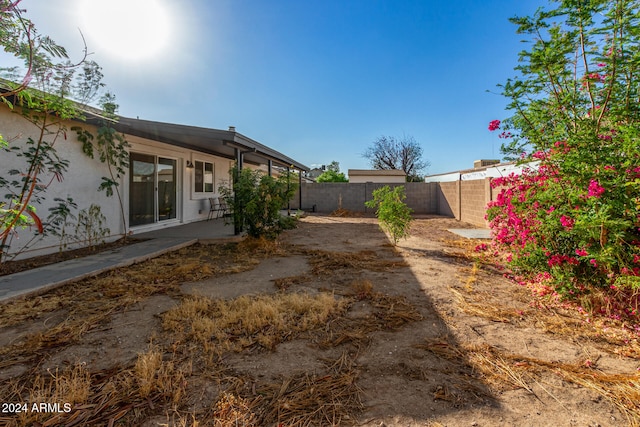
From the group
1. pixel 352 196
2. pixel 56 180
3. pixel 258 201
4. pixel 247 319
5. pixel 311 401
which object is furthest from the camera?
pixel 352 196

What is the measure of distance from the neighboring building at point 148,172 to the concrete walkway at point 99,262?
787 mm

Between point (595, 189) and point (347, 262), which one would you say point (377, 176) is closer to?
point (347, 262)

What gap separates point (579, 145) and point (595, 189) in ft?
1.44

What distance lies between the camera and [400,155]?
35.3 m

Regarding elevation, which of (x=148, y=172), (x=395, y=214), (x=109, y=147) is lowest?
(x=395, y=214)

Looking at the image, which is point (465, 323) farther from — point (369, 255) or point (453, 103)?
point (453, 103)

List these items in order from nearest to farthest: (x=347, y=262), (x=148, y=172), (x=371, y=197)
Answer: (x=347, y=262) → (x=148, y=172) → (x=371, y=197)

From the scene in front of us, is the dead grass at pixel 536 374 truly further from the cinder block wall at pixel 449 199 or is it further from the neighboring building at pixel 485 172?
the cinder block wall at pixel 449 199

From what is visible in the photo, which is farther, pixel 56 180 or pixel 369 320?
pixel 56 180

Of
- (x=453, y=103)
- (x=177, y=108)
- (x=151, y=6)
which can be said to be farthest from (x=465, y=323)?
(x=453, y=103)

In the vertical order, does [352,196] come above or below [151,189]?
above

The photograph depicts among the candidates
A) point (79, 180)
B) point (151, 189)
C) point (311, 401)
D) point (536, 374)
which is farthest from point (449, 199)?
point (311, 401)

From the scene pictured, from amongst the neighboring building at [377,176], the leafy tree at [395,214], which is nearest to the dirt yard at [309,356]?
the leafy tree at [395,214]

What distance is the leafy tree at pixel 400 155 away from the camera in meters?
34.8
